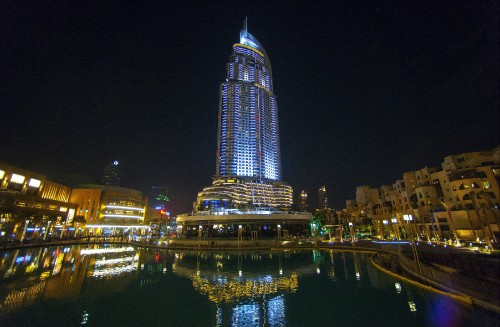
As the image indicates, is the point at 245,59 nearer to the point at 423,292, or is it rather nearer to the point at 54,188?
Answer: the point at 54,188

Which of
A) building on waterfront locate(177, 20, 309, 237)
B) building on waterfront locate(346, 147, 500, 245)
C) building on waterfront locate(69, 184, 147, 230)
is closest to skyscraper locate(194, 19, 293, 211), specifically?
building on waterfront locate(177, 20, 309, 237)

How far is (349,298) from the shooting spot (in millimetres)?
18219

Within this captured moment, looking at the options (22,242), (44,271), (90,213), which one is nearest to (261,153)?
(90,213)

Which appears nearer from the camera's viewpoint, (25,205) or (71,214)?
(25,205)

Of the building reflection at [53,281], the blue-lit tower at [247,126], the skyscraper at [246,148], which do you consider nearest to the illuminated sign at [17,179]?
the building reflection at [53,281]

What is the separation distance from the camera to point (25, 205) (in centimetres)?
6569

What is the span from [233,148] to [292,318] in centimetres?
13152

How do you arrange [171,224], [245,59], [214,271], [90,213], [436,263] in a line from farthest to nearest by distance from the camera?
[245,59] → [171,224] → [90,213] → [214,271] → [436,263]

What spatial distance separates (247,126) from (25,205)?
4476 inches

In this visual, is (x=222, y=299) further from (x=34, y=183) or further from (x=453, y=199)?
(x=34, y=183)

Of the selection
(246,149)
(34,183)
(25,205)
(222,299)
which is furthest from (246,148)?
(222,299)

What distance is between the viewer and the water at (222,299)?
45.3ft

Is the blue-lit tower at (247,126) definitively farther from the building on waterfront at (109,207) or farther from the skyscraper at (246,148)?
the building on waterfront at (109,207)

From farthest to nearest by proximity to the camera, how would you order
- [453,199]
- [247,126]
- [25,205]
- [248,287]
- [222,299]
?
1. [247,126]
2. [25,205]
3. [453,199]
4. [248,287]
5. [222,299]
